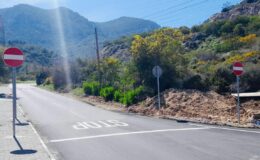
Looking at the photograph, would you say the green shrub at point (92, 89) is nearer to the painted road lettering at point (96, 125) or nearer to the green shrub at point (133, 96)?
the green shrub at point (133, 96)

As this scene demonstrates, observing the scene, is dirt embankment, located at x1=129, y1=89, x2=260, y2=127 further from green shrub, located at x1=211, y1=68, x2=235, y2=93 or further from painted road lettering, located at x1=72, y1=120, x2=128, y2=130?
painted road lettering, located at x1=72, y1=120, x2=128, y2=130

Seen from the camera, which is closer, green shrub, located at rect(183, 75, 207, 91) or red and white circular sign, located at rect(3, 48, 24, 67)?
red and white circular sign, located at rect(3, 48, 24, 67)

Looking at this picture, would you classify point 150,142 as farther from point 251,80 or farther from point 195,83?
point 195,83

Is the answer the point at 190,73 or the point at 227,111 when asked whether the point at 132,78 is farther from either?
the point at 227,111

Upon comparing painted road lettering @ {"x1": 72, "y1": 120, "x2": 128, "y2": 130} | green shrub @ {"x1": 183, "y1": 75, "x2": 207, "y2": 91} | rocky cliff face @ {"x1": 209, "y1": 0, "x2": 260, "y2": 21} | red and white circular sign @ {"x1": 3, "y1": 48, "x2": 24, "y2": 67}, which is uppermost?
rocky cliff face @ {"x1": 209, "y1": 0, "x2": 260, "y2": 21}

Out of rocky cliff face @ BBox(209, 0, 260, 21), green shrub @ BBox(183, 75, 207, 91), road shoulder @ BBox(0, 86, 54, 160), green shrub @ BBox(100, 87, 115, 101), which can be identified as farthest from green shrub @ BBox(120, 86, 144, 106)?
rocky cliff face @ BBox(209, 0, 260, 21)

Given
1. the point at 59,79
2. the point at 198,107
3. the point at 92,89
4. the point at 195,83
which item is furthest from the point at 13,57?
the point at 59,79

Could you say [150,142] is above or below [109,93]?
below

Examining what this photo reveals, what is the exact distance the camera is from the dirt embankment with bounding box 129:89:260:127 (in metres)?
22.7

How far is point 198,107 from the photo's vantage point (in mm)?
26156

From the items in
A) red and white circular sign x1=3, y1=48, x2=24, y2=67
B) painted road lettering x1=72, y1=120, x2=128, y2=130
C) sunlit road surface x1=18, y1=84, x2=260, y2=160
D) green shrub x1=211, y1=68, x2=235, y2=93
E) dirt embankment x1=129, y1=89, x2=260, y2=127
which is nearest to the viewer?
sunlit road surface x1=18, y1=84, x2=260, y2=160

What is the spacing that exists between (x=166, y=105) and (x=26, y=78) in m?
126

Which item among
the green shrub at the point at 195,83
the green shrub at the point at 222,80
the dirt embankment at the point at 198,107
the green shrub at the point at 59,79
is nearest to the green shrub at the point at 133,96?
the dirt embankment at the point at 198,107

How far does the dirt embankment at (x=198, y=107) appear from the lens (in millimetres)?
22672
